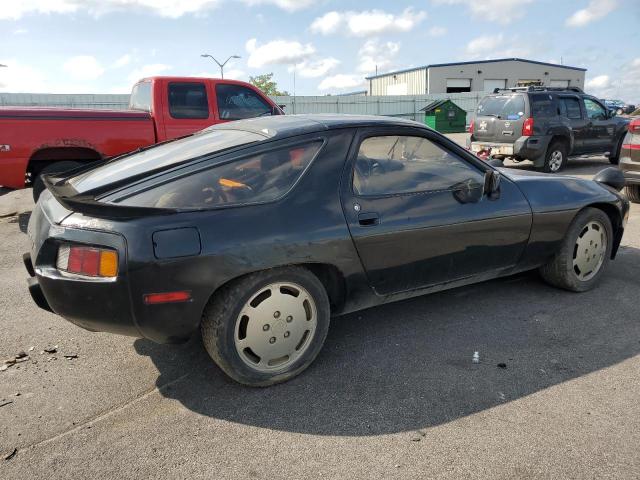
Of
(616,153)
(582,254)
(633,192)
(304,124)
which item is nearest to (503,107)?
(616,153)

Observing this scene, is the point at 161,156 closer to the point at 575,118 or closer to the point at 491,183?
the point at 491,183

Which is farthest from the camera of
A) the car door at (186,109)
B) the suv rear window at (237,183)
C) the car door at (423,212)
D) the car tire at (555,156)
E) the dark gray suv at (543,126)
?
the car tire at (555,156)

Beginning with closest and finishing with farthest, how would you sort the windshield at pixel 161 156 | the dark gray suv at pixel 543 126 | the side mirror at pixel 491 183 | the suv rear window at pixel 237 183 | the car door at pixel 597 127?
1. the suv rear window at pixel 237 183
2. the windshield at pixel 161 156
3. the side mirror at pixel 491 183
4. the dark gray suv at pixel 543 126
5. the car door at pixel 597 127

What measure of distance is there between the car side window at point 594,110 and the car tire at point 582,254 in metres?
8.96

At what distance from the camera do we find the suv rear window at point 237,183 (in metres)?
2.64

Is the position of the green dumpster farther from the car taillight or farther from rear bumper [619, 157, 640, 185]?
the car taillight

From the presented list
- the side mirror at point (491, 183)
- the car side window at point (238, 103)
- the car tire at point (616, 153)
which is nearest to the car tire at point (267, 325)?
the side mirror at point (491, 183)

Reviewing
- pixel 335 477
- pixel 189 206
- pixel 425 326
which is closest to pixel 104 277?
pixel 189 206

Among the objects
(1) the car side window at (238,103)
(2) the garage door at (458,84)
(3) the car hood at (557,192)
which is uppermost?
(2) the garage door at (458,84)

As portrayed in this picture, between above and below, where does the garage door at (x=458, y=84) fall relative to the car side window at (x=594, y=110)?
above

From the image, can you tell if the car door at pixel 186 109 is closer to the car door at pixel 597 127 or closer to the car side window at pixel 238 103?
the car side window at pixel 238 103

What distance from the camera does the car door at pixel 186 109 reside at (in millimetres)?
7746

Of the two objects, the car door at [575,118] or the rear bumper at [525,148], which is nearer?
the rear bumper at [525,148]

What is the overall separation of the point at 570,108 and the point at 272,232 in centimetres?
1107
